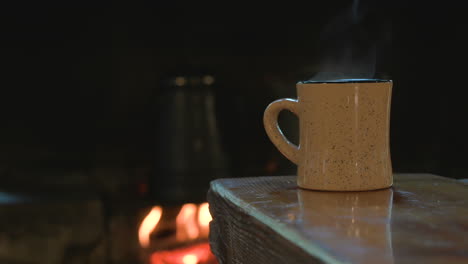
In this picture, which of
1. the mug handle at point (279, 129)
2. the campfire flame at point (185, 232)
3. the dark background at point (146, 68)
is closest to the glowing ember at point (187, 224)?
the campfire flame at point (185, 232)

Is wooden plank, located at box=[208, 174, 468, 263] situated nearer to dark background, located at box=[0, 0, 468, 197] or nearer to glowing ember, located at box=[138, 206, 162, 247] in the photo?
glowing ember, located at box=[138, 206, 162, 247]

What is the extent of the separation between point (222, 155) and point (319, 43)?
62 cm

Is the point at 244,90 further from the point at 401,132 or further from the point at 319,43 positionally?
the point at 401,132

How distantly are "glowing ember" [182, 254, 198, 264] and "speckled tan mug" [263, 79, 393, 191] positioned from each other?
1.40 metres

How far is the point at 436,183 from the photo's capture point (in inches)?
24.1

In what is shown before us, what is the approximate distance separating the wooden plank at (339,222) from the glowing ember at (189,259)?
1342mm

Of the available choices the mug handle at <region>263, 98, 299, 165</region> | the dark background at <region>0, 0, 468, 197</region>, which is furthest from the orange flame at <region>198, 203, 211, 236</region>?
the mug handle at <region>263, 98, 299, 165</region>

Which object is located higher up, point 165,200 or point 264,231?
point 264,231

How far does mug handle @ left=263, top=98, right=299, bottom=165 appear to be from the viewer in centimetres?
64

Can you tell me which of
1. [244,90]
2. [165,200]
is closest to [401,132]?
[244,90]

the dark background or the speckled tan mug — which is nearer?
the speckled tan mug

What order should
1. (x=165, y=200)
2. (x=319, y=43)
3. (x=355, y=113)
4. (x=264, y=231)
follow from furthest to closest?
(x=319, y=43), (x=165, y=200), (x=355, y=113), (x=264, y=231)

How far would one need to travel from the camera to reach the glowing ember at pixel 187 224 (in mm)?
1919

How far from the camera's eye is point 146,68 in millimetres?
2205
